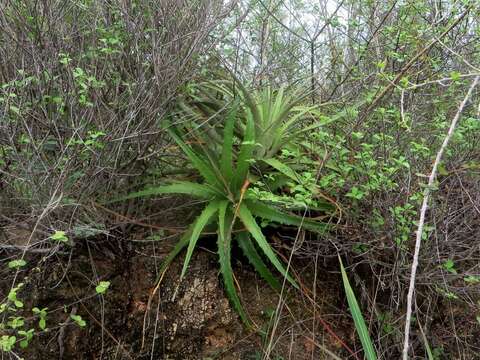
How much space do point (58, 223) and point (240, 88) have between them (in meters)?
1.18

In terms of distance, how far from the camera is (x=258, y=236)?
6.62ft

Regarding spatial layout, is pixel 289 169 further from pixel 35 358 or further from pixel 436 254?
pixel 35 358

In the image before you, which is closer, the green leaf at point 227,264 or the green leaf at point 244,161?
the green leaf at point 227,264

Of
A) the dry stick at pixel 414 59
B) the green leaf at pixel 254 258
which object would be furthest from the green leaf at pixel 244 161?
the dry stick at pixel 414 59

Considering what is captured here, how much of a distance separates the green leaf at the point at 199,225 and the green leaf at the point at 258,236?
0.46 ft

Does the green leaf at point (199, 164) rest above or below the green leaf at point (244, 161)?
below

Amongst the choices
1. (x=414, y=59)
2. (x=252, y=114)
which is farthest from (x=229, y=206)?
(x=414, y=59)

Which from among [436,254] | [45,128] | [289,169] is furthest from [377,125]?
[45,128]

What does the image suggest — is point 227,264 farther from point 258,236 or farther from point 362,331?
point 362,331

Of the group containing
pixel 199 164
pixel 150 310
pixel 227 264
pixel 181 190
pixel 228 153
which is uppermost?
pixel 228 153

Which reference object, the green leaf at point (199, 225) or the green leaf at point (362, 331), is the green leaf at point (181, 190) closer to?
the green leaf at point (199, 225)

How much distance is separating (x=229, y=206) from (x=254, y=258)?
297 millimetres

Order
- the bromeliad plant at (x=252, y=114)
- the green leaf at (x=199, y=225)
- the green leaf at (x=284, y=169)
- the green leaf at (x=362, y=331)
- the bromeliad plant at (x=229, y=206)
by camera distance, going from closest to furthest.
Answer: the green leaf at (x=362, y=331) → the green leaf at (x=199, y=225) → the bromeliad plant at (x=229, y=206) → the green leaf at (x=284, y=169) → the bromeliad plant at (x=252, y=114)

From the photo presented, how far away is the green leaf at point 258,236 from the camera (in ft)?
6.57
